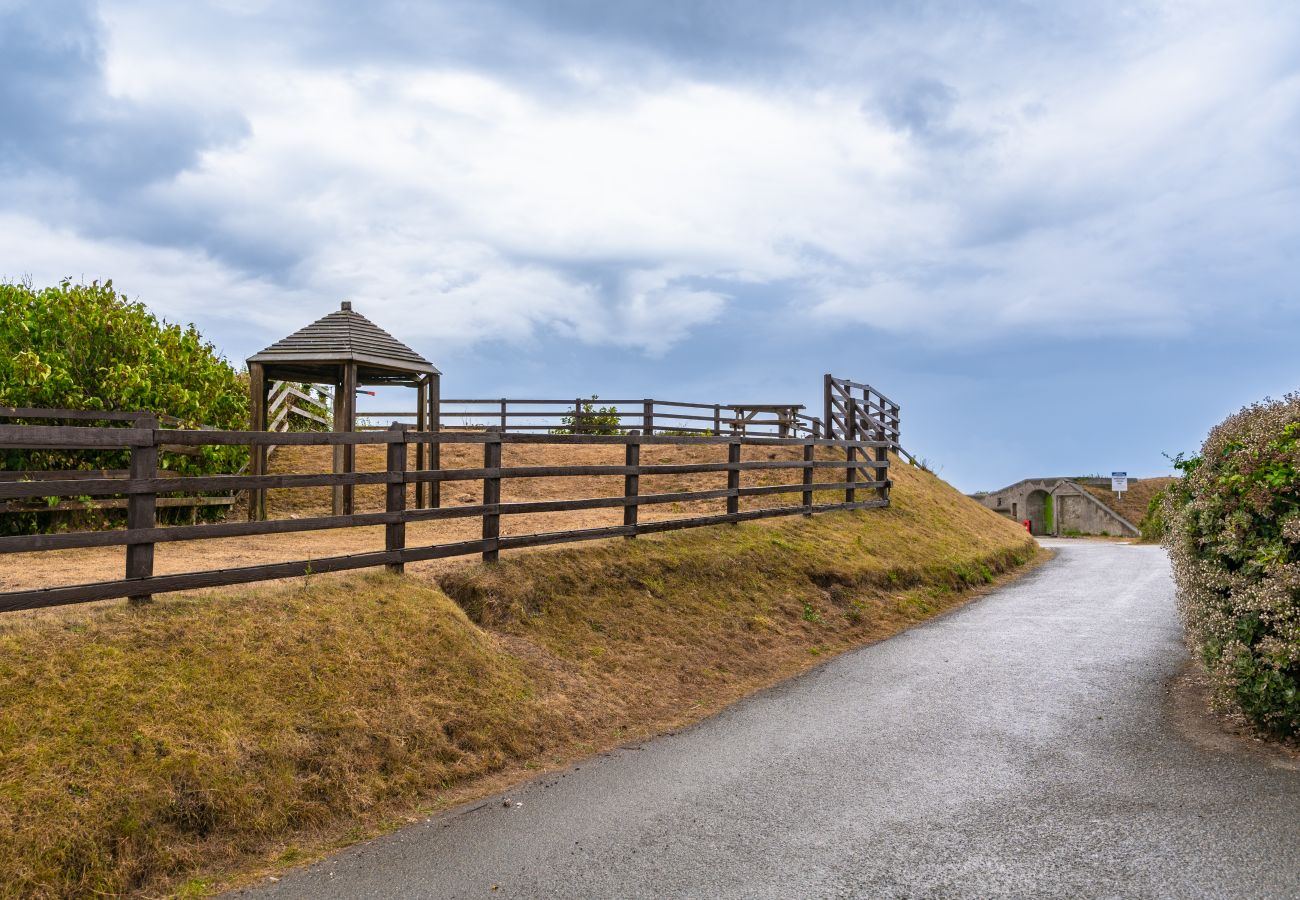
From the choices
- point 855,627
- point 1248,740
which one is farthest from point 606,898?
point 855,627

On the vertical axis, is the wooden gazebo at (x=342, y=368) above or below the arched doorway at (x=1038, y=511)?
above

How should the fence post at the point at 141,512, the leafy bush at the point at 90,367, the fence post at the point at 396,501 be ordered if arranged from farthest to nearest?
1. the leafy bush at the point at 90,367
2. the fence post at the point at 396,501
3. the fence post at the point at 141,512

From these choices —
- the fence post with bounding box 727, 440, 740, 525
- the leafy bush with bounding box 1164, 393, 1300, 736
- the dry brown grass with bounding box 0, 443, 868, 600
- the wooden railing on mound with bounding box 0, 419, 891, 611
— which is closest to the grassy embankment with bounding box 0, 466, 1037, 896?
the wooden railing on mound with bounding box 0, 419, 891, 611

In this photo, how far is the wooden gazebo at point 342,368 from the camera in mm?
15633

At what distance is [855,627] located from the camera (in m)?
11.7

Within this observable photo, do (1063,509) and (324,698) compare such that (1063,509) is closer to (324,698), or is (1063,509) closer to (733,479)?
(733,479)

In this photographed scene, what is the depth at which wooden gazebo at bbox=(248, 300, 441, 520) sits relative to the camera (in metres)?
15.6

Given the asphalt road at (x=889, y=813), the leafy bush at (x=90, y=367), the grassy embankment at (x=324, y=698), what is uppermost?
the leafy bush at (x=90, y=367)

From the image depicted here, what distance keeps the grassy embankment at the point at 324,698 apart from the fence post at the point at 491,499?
27 cm

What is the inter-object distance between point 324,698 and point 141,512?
208 centimetres

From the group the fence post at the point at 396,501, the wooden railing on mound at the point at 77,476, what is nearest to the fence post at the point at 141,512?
the fence post at the point at 396,501

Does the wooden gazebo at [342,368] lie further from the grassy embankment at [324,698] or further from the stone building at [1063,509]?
the stone building at [1063,509]

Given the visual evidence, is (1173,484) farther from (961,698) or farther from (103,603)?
Answer: (103,603)

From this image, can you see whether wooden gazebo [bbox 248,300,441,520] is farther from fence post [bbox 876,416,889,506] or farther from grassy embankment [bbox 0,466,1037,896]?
fence post [bbox 876,416,889,506]
